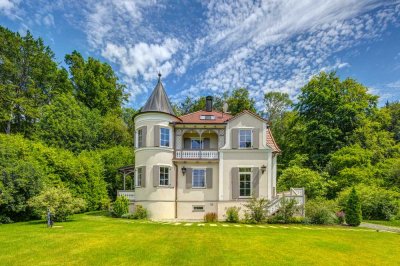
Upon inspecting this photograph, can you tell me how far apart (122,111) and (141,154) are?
2289cm

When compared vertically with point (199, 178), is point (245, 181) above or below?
below

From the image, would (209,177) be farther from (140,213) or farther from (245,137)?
(140,213)

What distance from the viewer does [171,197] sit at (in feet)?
68.2

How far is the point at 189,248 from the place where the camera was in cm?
917

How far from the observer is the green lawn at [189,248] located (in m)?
7.80

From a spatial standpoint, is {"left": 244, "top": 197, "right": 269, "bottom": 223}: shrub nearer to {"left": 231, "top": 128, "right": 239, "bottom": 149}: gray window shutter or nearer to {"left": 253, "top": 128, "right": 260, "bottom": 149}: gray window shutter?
{"left": 253, "top": 128, "right": 260, "bottom": 149}: gray window shutter

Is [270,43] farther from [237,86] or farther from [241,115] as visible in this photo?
[237,86]

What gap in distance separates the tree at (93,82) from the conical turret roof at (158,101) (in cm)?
1862

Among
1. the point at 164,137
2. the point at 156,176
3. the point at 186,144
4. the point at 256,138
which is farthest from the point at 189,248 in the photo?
the point at 186,144

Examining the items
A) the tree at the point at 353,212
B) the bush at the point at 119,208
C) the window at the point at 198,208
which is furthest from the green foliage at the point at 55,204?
the tree at the point at 353,212

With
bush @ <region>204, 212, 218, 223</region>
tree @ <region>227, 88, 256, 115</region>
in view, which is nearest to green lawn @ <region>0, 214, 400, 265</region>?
bush @ <region>204, 212, 218, 223</region>

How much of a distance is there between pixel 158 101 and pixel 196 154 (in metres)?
4.72

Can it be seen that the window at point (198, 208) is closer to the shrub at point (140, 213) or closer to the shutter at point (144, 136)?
the shrub at point (140, 213)

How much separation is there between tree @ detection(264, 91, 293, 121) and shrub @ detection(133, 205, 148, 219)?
27.7 metres
